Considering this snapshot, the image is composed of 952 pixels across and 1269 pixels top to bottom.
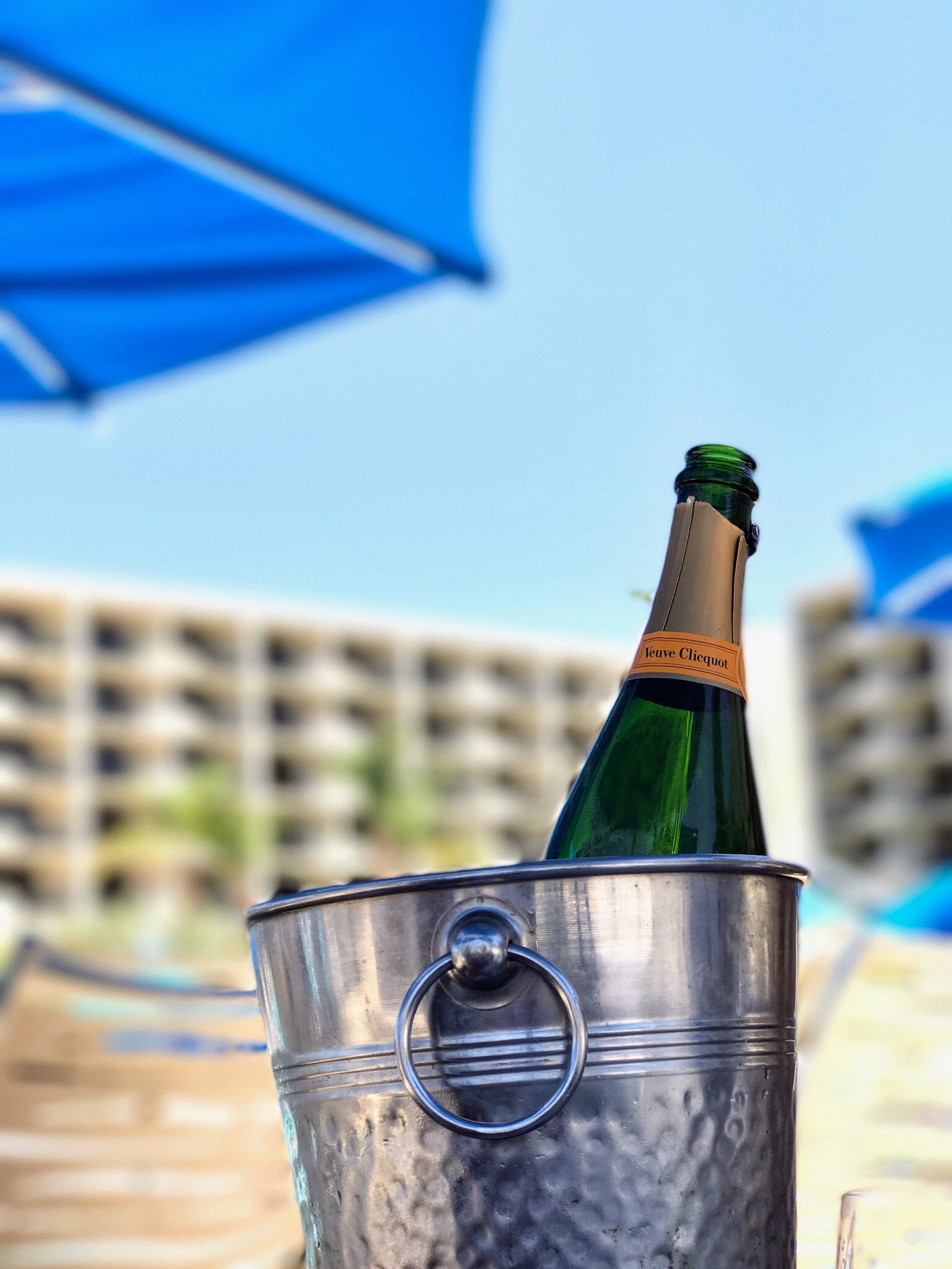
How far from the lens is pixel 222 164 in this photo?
5.54ft

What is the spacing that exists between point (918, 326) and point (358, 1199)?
56.3ft

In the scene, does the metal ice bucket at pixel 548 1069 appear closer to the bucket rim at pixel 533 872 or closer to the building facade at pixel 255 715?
the bucket rim at pixel 533 872

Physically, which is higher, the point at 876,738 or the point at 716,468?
the point at 876,738

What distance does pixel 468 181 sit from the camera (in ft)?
5.84

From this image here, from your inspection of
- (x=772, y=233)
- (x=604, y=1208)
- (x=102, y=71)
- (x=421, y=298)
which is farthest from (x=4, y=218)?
(x=772, y=233)

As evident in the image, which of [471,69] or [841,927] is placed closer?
[471,69]

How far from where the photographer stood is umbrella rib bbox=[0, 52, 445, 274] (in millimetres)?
1533

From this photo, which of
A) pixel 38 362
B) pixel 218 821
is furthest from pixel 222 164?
pixel 218 821

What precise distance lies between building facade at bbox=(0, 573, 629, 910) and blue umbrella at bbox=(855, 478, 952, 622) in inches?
1023

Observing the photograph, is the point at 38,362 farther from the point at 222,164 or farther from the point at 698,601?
the point at 698,601

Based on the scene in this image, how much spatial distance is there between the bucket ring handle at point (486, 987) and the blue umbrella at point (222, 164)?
1368 mm

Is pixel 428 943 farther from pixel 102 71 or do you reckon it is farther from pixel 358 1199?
pixel 102 71

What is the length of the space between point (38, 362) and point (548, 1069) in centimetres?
209

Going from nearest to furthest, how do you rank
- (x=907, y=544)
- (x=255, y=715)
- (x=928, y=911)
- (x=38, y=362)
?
(x=38, y=362)
(x=907, y=544)
(x=928, y=911)
(x=255, y=715)
